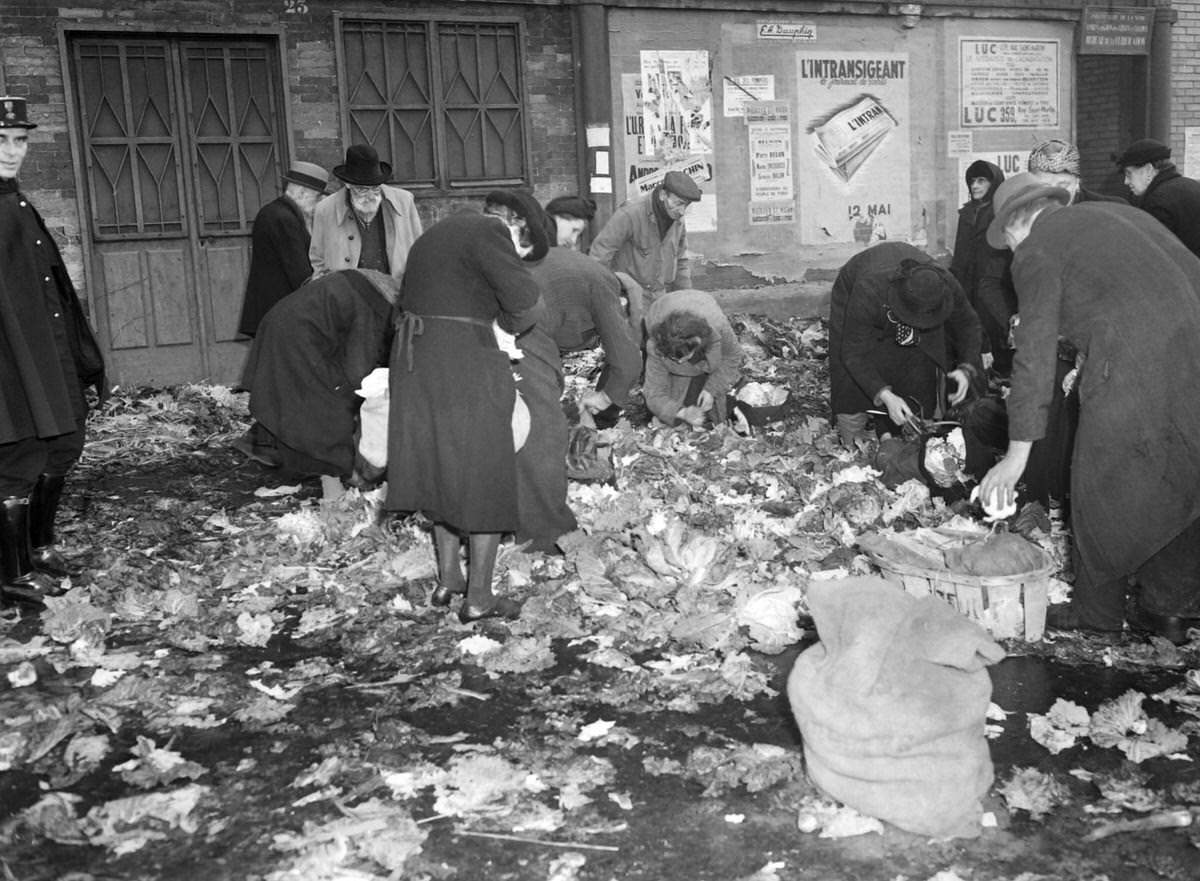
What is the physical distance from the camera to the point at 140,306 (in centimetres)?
1185

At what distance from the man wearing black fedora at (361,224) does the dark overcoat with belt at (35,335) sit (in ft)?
7.62

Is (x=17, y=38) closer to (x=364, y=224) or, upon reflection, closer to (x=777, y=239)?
(x=364, y=224)

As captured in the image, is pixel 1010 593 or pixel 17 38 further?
pixel 17 38

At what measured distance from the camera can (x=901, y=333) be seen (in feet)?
24.9

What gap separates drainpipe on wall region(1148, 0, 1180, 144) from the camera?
1584 cm

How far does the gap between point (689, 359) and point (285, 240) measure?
295cm

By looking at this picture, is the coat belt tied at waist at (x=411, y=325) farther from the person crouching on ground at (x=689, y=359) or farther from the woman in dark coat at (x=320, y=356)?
the person crouching on ground at (x=689, y=359)

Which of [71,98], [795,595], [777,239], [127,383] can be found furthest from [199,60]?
[795,595]

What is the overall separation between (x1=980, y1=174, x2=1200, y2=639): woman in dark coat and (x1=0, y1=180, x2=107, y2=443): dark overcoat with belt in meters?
4.09

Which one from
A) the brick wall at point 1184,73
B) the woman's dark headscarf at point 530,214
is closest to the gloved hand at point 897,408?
the woman's dark headscarf at point 530,214

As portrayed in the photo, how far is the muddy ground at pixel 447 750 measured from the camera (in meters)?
3.47

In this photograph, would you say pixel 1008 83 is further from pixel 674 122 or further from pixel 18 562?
pixel 18 562

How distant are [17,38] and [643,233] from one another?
5.74 metres

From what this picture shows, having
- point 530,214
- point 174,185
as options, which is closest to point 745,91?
point 174,185
